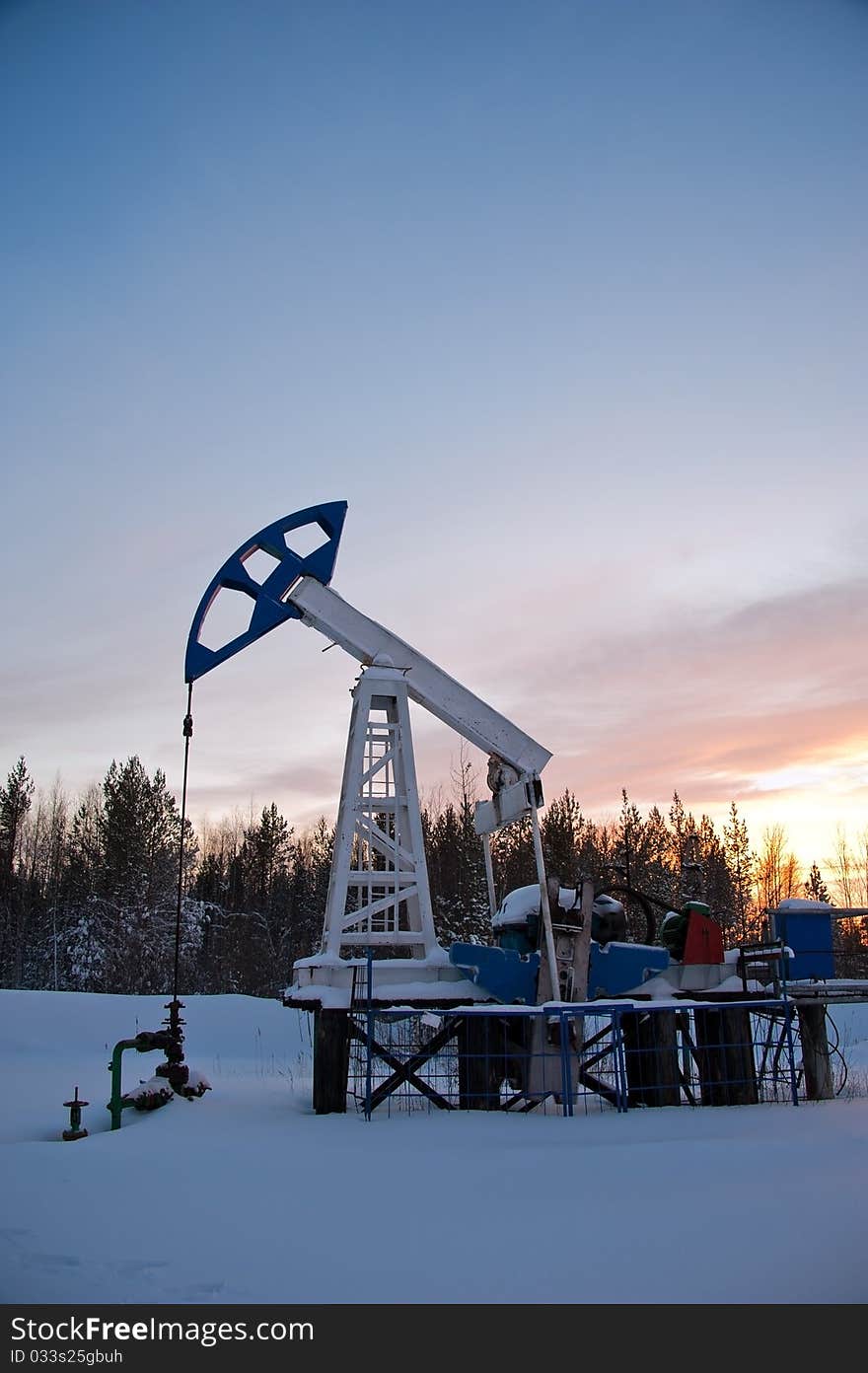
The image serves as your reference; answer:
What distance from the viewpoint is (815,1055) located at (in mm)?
12195

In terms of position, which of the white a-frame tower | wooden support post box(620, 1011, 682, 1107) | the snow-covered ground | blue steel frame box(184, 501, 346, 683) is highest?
blue steel frame box(184, 501, 346, 683)

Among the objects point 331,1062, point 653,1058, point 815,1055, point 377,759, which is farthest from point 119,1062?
point 815,1055

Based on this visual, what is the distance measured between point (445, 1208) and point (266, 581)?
7.60 meters

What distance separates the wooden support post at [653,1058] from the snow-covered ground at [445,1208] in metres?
Answer: 1.46

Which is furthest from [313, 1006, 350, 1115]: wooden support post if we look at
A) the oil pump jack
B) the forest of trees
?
the forest of trees

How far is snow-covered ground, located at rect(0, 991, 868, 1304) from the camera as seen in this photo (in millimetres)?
4816

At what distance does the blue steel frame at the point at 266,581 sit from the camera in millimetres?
11867

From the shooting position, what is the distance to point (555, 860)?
3962 centimetres

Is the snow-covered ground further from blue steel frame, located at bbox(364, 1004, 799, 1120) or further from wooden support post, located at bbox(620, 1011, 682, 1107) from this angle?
wooden support post, located at bbox(620, 1011, 682, 1107)

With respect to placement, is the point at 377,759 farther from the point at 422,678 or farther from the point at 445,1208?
the point at 445,1208

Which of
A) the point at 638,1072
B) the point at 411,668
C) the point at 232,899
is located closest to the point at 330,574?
the point at 411,668

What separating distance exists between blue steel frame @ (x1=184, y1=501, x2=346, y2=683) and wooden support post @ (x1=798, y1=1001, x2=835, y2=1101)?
7.51m

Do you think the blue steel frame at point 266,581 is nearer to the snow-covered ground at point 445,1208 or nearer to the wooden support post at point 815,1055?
the snow-covered ground at point 445,1208
